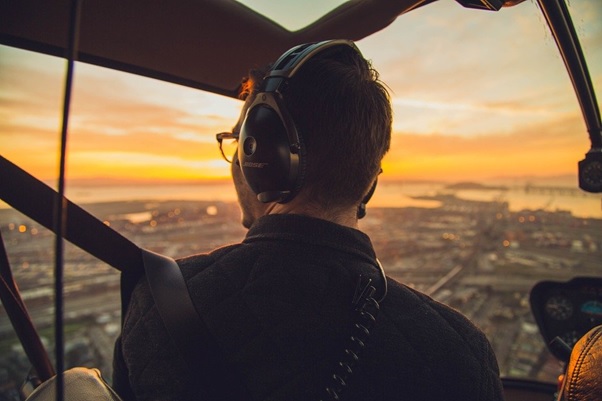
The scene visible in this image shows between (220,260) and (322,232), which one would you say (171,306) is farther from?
(322,232)

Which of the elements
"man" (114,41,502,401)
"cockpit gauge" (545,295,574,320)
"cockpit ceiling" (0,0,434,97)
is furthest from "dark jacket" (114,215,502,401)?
"cockpit gauge" (545,295,574,320)

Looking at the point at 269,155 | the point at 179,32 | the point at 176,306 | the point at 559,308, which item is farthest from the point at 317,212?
the point at 559,308

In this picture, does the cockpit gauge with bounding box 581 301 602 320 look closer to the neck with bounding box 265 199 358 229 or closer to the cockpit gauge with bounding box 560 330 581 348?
the cockpit gauge with bounding box 560 330 581 348

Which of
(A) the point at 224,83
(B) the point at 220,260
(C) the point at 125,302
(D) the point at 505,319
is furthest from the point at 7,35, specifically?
(D) the point at 505,319

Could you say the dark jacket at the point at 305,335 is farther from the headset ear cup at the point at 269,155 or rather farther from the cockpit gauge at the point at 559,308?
the cockpit gauge at the point at 559,308

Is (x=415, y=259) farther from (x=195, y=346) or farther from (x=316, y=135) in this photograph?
(x=195, y=346)

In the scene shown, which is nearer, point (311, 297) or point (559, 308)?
point (311, 297)
